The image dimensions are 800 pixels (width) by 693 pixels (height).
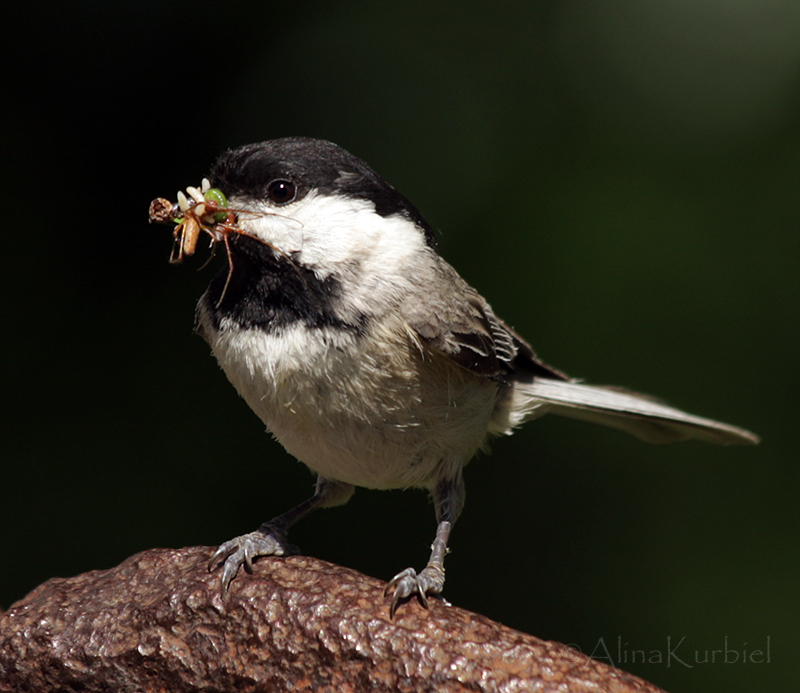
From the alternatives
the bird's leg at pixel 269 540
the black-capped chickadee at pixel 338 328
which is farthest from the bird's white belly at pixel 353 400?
the bird's leg at pixel 269 540

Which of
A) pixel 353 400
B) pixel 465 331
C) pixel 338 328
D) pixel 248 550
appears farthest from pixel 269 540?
pixel 465 331

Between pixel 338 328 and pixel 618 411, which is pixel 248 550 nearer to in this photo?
pixel 338 328

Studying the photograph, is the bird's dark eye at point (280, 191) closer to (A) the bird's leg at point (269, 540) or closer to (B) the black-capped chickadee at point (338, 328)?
(B) the black-capped chickadee at point (338, 328)

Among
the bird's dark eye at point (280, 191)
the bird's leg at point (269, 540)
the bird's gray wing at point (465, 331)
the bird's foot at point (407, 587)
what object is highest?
the bird's dark eye at point (280, 191)

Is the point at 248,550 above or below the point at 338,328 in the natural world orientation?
below

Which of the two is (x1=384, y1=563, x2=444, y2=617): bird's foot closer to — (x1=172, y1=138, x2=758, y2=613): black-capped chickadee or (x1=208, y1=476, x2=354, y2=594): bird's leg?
(x1=172, y1=138, x2=758, y2=613): black-capped chickadee
